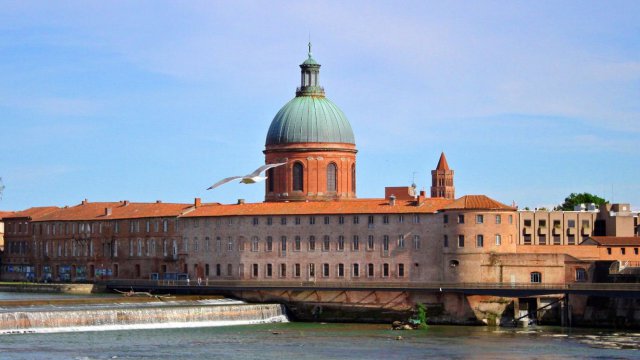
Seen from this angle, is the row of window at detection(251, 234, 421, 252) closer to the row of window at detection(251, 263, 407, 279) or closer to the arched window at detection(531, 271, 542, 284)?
the row of window at detection(251, 263, 407, 279)

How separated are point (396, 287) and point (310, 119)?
2887 cm

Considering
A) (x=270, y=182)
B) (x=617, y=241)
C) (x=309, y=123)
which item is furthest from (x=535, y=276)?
(x=270, y=182)

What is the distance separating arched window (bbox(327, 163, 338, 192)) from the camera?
5049 inches

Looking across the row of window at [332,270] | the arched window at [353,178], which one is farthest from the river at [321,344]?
the arched window at [353,178]

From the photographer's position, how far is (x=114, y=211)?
133 metres

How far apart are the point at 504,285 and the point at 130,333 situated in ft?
90.1

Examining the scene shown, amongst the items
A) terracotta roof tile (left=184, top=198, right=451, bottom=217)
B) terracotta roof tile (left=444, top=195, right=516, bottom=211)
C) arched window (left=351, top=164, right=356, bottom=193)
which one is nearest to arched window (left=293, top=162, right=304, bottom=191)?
arched window (left=351, top=164, right=356, bottom=193)

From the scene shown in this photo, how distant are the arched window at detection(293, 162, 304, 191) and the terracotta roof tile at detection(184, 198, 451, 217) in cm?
861

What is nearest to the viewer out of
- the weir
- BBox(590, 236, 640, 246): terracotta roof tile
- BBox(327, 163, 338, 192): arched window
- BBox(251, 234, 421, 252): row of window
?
the weir

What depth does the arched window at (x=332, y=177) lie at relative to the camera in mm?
128250

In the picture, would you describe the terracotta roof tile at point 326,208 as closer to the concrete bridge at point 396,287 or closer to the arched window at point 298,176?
the concrete bridge at point 396,287

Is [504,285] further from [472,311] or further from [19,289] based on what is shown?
[19,289]

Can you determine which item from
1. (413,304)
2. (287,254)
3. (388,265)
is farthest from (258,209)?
(413,304)

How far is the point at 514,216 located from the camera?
108500 millimetres
